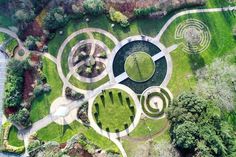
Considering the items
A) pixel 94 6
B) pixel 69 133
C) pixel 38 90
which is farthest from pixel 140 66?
pixel 38 90

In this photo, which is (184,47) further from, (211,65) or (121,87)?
(121,87)

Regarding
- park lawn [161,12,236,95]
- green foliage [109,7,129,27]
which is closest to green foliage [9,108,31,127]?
green foliage [109,7,129,27]

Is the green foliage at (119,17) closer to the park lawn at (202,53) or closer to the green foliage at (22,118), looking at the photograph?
the park lawn at (202,53)

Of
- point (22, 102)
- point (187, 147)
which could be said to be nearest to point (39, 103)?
point (22, 102)

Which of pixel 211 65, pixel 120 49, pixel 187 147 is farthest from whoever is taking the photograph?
pixel 120 49

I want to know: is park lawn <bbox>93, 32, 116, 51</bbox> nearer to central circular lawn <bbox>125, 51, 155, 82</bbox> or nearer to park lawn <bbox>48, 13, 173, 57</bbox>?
park lawn <bbox>48, 13, 173, 57</bbox>

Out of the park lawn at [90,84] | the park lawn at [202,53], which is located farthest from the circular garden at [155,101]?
the park lawn at [90,84]

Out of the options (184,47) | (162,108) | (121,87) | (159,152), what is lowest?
(159,152)
